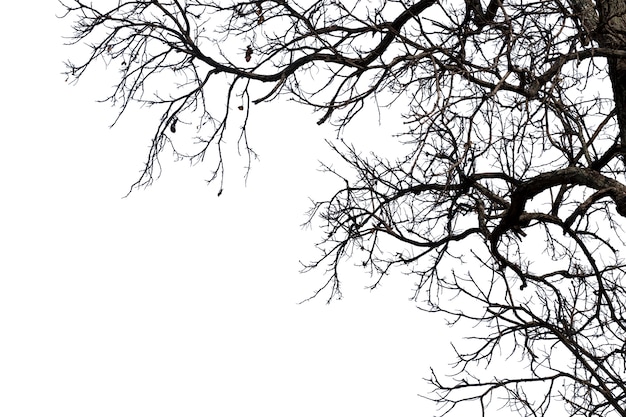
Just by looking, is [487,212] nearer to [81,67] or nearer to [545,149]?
[545,149]

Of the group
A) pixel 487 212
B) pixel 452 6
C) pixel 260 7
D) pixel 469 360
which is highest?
pixel 260 7

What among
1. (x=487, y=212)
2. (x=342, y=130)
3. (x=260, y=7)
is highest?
(x=260, y=7)

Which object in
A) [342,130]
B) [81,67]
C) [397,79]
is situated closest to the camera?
[397,79]

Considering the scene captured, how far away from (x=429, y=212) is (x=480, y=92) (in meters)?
1.45

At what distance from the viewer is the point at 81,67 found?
9.66 meters

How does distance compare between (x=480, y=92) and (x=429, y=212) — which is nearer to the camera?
(x=480, y=92)

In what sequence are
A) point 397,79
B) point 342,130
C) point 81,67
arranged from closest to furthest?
point 397,79
point 342,130
point 81,67

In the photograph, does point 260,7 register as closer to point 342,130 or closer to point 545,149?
point 342,130

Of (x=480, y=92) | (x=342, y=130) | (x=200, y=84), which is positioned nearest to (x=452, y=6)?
(x=480, y=92)

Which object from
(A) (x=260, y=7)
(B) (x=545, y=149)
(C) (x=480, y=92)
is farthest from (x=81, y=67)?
(B) (x=545, y=149)

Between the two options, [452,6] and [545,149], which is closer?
[452,6]

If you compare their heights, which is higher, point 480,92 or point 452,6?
point 452,6

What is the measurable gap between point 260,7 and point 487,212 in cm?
280

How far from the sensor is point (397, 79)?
8.27 meters
